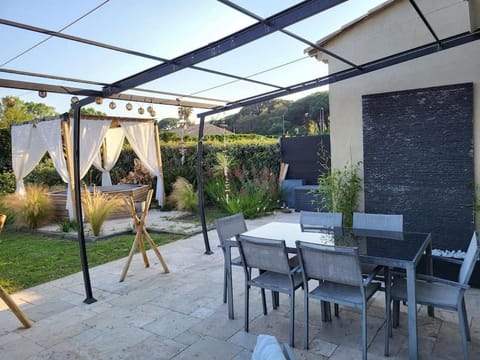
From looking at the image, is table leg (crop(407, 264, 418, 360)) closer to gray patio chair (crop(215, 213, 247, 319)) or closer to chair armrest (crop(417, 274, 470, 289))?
chair armrest (crop(417, 274, 470, 289))

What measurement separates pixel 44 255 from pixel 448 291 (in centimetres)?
564

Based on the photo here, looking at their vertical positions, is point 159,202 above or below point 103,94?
below

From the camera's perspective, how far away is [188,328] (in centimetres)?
299

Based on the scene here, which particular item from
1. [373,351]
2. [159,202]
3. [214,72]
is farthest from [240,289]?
[159,202]

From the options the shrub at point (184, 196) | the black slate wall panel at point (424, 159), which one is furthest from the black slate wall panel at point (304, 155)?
the black slate wall panel at point (424, 159)

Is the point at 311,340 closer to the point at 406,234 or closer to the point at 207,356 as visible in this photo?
the point at 207,356

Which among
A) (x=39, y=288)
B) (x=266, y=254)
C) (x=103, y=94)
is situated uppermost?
(x=103, y=94)

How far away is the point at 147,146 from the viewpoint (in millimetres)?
9703

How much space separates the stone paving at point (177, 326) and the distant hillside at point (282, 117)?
A: 15.4 meters

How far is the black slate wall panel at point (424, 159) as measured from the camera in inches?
159

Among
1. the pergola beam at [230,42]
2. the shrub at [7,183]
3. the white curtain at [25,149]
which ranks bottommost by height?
the shrub at [7,183]

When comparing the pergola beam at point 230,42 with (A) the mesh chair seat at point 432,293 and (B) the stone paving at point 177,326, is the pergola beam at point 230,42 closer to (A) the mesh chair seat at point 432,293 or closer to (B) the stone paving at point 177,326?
(A) the mesh chair seat at point 432,293

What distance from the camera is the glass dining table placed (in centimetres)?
229

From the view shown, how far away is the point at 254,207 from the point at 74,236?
3.78 m
